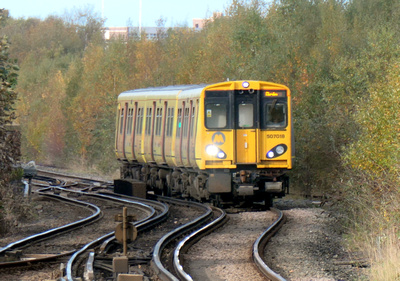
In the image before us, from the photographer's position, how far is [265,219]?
16.0 metres

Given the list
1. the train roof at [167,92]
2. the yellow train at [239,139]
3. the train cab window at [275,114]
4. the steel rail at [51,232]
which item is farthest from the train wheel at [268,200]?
the steel rail at [51,232]

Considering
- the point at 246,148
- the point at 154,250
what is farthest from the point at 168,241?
the point at 246,148

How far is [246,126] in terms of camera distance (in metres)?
18.0

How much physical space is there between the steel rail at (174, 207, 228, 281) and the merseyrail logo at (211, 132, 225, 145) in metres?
1.82

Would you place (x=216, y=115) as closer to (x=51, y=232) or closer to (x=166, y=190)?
(x=166, y=190)

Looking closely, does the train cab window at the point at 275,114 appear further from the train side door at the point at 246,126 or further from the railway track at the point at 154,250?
the railway track at the point at 154,250

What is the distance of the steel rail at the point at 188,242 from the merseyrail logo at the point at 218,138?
5.98ft

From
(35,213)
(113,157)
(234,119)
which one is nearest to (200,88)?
(234,119)

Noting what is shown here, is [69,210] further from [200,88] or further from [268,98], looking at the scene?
[268,98]

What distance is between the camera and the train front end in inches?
699

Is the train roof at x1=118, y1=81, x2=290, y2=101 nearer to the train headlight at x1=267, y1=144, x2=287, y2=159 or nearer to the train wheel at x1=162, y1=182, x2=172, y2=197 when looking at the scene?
the train headlight at x1=267, y1=144, x2=287, y2=159

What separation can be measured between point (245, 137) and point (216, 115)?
88 centimetres

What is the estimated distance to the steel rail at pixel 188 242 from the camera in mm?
9131

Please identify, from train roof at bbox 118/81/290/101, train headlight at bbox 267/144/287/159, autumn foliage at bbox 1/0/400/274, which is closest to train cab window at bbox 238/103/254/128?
train roof at bbox 118/81/290/101
